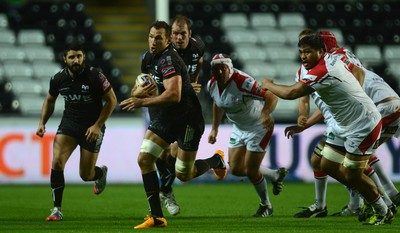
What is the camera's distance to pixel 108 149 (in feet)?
56.1

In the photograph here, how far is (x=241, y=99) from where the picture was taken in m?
11.1

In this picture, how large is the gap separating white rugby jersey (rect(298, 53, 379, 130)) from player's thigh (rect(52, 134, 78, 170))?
3073 mm

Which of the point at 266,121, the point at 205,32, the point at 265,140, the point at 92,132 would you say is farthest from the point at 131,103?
the point at 205,32

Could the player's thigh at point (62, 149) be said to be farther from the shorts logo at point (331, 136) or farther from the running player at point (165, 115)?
the shorts logo at point (331, 136)

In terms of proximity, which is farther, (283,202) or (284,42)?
(284,42)

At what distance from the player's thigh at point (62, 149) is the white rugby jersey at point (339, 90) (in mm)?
3073

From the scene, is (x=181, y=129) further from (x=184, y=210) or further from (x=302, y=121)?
(x=184, y=210)

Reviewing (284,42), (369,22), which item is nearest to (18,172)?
(284,42)

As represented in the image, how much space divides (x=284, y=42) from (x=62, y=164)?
12.4 m

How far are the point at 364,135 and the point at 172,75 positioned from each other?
2049 mm

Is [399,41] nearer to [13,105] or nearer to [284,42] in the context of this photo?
[284,42]

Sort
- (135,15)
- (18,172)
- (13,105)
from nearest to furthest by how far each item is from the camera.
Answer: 1. (18,172)
2. (13,105)
3. (135,15)

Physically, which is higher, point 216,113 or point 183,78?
point 183,78

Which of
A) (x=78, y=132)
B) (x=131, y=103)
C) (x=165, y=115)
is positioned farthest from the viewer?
(x=78, y=132)
